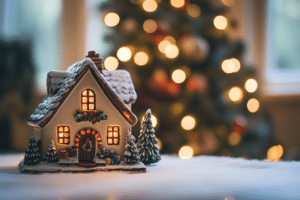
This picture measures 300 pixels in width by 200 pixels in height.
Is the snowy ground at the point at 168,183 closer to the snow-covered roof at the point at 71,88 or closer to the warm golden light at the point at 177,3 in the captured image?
the snow-covered roof at the point at 71,88

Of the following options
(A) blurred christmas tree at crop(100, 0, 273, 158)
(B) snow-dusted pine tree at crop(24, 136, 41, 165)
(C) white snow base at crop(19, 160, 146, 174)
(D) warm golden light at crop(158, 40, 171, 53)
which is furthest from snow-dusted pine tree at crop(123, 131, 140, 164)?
(D) warm golden light at crop(158, 40, 171, 53)

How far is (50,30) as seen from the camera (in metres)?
4.88

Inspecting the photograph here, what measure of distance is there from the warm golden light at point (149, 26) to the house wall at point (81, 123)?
1.50 metres

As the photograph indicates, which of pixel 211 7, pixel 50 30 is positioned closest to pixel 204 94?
pixel 211 7

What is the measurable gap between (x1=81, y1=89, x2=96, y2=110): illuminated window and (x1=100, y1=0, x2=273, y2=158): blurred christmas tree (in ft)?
3.86

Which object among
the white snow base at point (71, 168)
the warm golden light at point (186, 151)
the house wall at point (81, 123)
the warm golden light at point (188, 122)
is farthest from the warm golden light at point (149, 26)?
the white snow base at point (71, 168)

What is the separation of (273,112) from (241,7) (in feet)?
4.82

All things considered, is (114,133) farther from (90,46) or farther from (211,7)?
(90,46)

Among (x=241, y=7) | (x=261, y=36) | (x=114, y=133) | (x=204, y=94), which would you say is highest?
(x=241, y=7)

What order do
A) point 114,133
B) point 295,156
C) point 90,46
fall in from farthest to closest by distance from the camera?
point 90,46
point 295,156
point 114,133

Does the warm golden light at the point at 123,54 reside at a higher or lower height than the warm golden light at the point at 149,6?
lower

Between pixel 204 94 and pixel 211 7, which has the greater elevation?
pixel 211 7

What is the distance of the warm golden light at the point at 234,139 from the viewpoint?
3807 mm

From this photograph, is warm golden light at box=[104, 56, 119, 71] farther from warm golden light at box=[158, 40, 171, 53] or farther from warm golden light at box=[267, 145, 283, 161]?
warm golden light at box=[267, 145, 283, 161]
